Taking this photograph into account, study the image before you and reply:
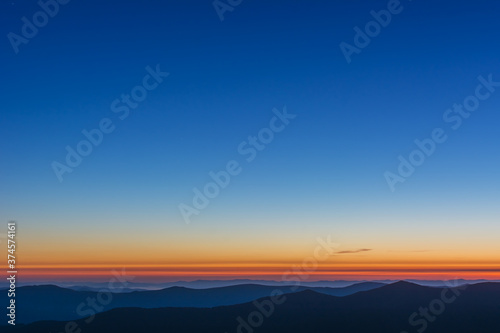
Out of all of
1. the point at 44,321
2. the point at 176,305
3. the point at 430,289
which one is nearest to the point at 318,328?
the point at 176,305

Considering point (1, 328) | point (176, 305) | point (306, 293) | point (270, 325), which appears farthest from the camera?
point (306, 293)

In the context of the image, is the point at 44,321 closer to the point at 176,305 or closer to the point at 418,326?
the point at 176,305

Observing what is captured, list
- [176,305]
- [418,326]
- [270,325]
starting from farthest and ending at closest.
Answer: [176,305]
[270,325]
[418,326]

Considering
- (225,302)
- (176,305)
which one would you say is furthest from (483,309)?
(176,305)

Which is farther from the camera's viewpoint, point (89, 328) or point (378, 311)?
point (378, 311)

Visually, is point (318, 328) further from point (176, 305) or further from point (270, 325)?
point (176, 305)

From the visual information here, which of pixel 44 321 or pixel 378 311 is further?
pixel 378 311
